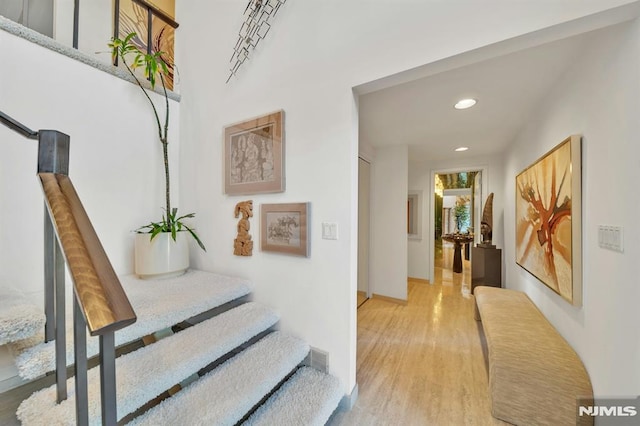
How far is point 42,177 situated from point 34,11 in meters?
2.89

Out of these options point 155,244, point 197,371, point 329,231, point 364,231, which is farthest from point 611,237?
point 155,244

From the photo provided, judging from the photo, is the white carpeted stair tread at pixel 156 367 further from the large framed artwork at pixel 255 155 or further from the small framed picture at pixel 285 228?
the large framed artwork at pixel 255 155

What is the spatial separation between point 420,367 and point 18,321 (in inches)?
95.6

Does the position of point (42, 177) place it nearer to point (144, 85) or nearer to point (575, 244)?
point (144, 85)

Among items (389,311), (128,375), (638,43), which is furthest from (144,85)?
(389,311)

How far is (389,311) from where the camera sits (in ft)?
10.0

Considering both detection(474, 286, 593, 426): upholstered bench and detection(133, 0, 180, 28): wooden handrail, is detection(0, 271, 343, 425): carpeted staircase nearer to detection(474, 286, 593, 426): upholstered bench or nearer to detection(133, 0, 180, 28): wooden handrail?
detection(474, 286, 593, 426): upholstered bench

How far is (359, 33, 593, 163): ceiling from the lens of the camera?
1496 millimetres

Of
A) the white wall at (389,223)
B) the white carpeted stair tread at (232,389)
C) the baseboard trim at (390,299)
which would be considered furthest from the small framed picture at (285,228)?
the baseboard trim at (390,299)

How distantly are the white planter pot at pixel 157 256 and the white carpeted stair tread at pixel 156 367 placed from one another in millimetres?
656

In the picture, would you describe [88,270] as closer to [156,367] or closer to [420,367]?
[156,367]

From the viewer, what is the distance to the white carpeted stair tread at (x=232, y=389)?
3.19 feet

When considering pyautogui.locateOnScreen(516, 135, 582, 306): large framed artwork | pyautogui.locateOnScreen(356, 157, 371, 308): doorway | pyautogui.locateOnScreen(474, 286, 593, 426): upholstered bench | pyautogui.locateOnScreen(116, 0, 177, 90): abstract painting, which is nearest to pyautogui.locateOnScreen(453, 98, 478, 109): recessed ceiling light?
pyautogui.locateOnScreen(516, 135, 582, 306): large framed artwork

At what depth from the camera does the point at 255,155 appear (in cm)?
182
